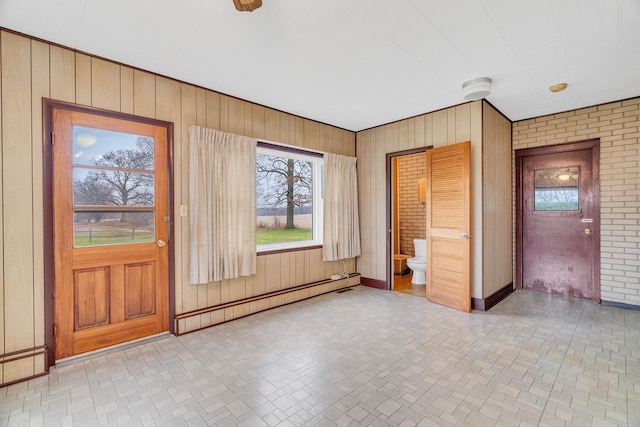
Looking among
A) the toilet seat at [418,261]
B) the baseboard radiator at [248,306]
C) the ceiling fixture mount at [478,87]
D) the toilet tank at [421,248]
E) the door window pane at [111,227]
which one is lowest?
the baseboard radiator at [248,306]

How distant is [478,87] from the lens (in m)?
3.26

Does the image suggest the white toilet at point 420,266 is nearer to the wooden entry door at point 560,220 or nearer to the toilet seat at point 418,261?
the toilet seat at point 418,261

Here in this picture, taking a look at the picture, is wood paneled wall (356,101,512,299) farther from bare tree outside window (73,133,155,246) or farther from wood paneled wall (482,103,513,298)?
bare tree outside window (73,133,155,246)

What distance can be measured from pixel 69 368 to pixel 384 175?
449 centimetres

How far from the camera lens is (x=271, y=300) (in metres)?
4.03

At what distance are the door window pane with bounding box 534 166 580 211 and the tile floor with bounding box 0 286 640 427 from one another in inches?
67.3

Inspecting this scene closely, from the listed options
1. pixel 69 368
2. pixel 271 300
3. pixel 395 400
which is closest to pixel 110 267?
pixel 69 368

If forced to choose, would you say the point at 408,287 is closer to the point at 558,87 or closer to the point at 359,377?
the point at 359,377

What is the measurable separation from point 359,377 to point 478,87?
10.5ft

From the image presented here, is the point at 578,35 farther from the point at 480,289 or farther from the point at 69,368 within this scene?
the point at 69,368

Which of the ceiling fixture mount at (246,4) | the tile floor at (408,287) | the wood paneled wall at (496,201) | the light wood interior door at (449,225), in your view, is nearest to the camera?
the ceiling fixture mount at (246,4)

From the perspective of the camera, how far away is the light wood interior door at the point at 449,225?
382cm

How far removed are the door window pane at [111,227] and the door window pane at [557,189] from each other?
18.4ft

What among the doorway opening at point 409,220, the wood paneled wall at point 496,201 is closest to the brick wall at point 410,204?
the doorway opening at point 409,220
